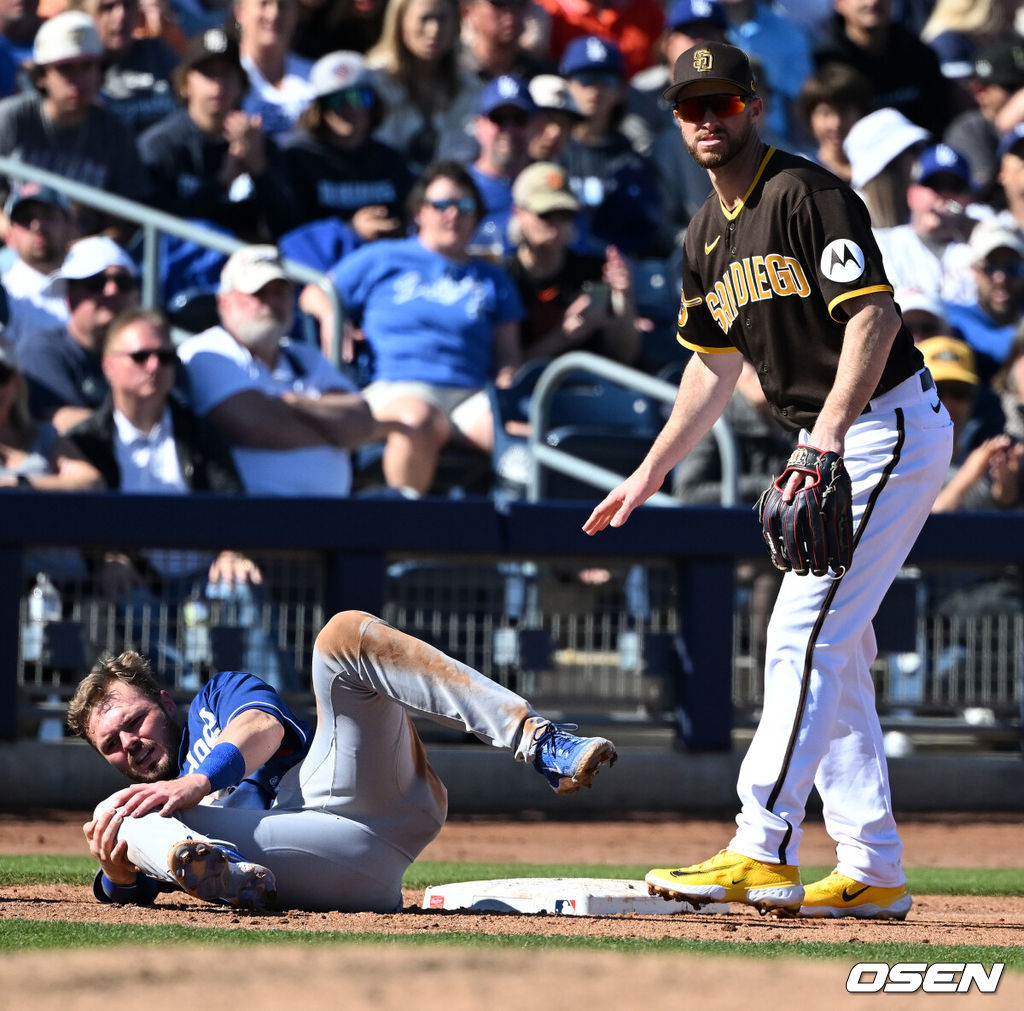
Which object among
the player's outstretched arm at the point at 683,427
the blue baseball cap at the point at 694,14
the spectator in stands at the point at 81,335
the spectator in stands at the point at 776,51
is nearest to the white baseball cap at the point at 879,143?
the blue baseball cap at the point at 694,14

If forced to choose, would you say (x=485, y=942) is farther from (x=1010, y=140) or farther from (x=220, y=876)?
(x=1010, y=140)

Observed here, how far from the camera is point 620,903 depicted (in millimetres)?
4754

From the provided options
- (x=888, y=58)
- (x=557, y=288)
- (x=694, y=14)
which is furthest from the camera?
(x=888, y=58)

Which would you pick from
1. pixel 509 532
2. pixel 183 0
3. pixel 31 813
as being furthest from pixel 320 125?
pixel 31 813

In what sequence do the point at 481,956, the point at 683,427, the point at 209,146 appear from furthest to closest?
the point at 209,146 → the point at 683,427 → the point at 481,956

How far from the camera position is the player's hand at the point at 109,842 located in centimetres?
416

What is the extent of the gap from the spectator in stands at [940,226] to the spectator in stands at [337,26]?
11.3ft

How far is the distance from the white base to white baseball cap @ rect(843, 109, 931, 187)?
6067 millimetres

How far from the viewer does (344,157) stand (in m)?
10.0

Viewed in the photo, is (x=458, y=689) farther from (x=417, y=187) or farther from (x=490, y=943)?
(x=417, y=187)

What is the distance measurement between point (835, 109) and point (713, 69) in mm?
6962

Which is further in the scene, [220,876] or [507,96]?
[507,96]

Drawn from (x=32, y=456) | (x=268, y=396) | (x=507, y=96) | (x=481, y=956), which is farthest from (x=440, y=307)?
(x=481, y=956)

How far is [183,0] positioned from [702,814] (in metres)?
6.14
